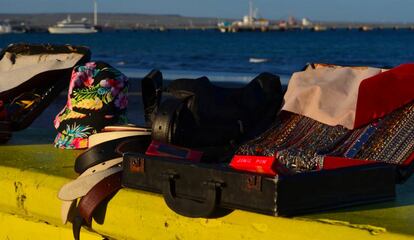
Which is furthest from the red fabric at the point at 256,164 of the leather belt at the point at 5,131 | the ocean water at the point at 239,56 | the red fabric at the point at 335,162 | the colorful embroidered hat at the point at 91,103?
the ocean water at the point at 239,56

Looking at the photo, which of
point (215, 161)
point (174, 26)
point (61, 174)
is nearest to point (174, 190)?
point (215, 161)

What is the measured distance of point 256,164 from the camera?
2209mm

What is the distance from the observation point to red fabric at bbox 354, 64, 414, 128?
284cm

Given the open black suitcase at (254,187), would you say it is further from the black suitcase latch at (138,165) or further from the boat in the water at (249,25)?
the boat in the water at (249,25)

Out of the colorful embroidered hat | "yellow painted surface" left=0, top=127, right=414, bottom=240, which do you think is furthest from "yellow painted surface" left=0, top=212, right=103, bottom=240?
the colorful embroidered hat

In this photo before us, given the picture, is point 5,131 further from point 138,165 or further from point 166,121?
point 138,165

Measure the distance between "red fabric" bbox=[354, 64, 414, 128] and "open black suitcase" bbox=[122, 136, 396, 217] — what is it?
46 centimetres

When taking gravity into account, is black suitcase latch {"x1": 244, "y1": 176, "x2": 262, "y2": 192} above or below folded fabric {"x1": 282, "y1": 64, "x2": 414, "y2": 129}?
below

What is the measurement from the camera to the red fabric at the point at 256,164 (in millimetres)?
2172

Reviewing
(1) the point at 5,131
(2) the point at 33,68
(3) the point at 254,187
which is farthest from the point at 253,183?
(2) the point at 33,68

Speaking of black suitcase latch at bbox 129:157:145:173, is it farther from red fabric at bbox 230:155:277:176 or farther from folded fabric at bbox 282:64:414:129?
folded fabric at bbox 282:64:414:129

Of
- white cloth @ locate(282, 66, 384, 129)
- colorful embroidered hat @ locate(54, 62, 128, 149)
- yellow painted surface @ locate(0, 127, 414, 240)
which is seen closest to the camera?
yellow painted surface @ locate(0, 127, 414, 240)

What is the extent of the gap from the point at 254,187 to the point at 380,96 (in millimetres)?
946

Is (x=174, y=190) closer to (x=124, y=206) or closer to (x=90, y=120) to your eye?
(x=124, y=206)
